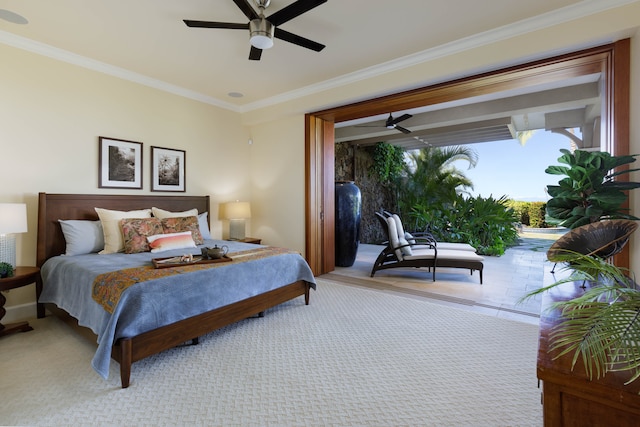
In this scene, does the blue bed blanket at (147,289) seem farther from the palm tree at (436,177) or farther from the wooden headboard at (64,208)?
the palm tree at (436,177)

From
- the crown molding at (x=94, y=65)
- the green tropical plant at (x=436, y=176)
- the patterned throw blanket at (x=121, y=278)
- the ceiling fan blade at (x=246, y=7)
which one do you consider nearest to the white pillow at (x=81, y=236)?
the patterned throw blanket at (x=121, y=278)

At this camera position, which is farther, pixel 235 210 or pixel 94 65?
pixel 235 210

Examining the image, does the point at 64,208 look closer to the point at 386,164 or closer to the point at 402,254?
the point at 402,254

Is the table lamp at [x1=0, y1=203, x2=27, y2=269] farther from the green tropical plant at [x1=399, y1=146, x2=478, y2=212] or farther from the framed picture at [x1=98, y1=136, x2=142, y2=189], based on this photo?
the green tropical plant at [x1=399, y1=146, x2=478, y2=212]

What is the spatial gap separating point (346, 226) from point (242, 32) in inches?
140

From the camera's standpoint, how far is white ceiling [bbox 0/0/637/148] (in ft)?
8.86

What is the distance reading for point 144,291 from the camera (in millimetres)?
2133

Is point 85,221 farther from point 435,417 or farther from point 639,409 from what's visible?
point 639,409

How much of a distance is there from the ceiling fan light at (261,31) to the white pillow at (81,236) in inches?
106

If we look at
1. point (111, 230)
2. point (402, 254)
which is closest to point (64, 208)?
point (111, 230)

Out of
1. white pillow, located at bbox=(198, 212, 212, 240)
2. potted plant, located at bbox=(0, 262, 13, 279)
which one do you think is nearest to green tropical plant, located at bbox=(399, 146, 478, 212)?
white pillow, located at bbox=(198, 212, 212, 240)

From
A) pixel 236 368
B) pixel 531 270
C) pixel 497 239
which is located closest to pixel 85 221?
pixel 236 368

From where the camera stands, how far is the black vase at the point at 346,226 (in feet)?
18.4

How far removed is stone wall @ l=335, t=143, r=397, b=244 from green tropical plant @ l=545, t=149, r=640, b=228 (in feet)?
20.0
